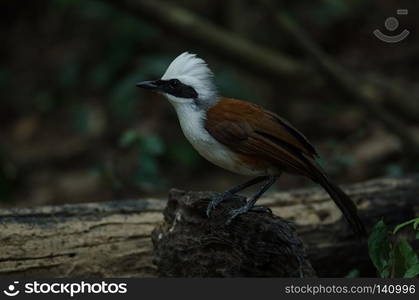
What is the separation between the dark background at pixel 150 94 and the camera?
820 centimetres

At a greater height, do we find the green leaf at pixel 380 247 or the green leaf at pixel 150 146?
the green leaf at pixel 150 146

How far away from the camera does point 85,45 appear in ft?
34.5

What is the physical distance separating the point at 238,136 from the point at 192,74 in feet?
1.69

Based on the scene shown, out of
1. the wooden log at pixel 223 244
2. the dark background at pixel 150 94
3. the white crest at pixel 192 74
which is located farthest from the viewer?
the dark background at pixel 150 94

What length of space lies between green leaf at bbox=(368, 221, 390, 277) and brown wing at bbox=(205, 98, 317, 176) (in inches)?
24.1

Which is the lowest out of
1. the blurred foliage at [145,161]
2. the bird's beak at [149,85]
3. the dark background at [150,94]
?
the bird's beak at [149,85]

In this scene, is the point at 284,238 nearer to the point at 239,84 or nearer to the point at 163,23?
the point at 163,23

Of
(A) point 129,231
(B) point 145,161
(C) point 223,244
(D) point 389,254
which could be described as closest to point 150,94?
(B) point 145,161

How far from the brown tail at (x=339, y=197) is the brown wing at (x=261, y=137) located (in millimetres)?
70

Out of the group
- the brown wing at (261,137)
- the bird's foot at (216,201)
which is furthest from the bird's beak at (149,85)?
the bird's foot at (216,201)

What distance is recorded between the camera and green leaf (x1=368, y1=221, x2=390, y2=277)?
362cm

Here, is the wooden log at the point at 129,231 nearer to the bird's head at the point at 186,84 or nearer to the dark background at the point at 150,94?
the bird's head at the point at 186,84

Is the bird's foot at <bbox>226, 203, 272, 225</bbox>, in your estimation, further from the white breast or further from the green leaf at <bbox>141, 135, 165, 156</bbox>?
the green leaf at <bbox>141, 135, 165, 156</bbox>

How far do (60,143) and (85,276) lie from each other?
5.49 metres
